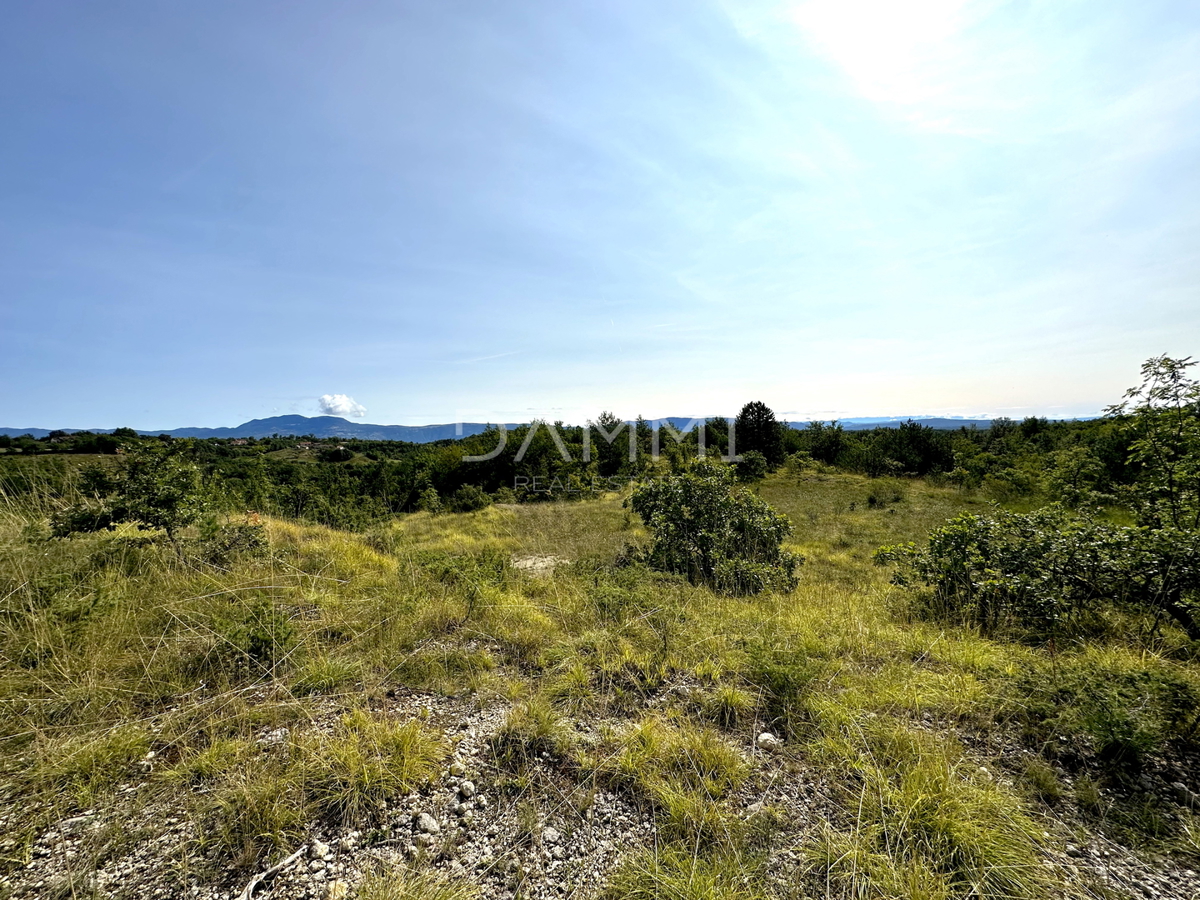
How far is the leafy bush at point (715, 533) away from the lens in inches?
281

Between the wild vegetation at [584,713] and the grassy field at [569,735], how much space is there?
2cm

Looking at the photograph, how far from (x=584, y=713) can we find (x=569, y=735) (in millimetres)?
325

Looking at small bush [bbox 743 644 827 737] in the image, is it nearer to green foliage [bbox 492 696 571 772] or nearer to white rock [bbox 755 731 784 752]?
white rock [bbox 755 731 784 752]

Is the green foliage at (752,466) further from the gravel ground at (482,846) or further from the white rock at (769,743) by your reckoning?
the gravel ground at (482,846)

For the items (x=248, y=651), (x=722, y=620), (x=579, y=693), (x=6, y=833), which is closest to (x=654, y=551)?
(x=722, y=620)

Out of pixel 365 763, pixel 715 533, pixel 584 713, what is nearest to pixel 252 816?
pixel 365 763

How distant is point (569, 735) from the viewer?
2730mm

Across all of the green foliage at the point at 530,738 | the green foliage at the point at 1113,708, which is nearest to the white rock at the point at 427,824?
the green foliage at the point at 530,738

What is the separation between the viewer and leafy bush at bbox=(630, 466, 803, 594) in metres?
7.12

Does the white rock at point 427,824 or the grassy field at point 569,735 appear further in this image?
the white rock at point 427,824

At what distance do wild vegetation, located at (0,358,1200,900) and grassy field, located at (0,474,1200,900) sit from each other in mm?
18

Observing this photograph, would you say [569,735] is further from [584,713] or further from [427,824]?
Answer: [427,824]

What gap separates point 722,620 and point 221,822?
4381 millimetres

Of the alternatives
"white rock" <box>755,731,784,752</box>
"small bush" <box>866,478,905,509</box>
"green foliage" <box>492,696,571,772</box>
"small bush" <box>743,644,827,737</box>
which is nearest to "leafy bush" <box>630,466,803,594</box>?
"small bush" <box>743,644,827,737</box>
